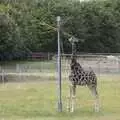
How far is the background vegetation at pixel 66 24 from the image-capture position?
67812 mm

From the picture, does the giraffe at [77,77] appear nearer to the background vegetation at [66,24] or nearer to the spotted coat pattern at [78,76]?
the spotted coat pattern at [78,76]

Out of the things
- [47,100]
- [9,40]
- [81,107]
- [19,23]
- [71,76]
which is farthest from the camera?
[19,23]

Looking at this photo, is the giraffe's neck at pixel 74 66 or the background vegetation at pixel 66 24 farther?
the background vegetation at pixel 66 24

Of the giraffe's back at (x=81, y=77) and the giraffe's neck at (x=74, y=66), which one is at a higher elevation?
the giraffe's neck at (x=74, y=66)

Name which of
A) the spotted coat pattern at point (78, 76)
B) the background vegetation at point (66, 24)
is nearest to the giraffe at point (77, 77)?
the spotted coat pattern at point (78, 76)

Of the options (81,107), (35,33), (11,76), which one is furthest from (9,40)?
(81,107)

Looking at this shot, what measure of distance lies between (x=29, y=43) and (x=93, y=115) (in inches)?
2024

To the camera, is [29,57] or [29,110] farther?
[29,57]

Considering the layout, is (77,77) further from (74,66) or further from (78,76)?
(74,66)

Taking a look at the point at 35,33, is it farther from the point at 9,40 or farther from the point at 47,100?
the point at 47,100

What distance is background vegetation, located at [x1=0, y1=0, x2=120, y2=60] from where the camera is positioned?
67812mm

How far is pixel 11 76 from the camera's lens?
132 ft

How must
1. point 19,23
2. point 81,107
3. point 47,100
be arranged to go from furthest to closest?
point 19,23, point 47,100, point 81,107

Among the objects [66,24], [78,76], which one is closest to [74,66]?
[78,76]
